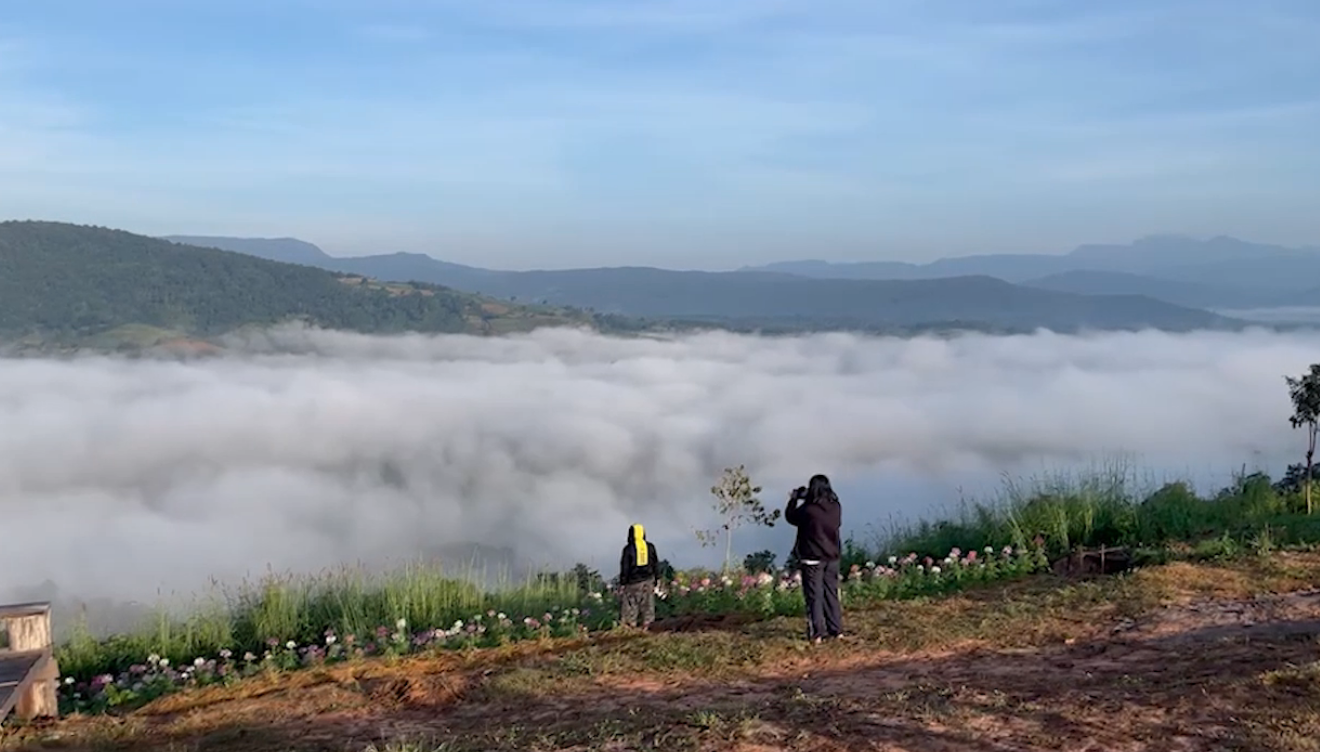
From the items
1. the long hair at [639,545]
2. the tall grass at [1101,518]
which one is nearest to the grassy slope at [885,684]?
the long hair at [639,545]

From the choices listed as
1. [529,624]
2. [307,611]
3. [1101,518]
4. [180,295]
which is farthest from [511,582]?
[180,295]

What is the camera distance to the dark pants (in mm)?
8234

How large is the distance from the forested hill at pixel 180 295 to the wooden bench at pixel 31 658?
11174 cm

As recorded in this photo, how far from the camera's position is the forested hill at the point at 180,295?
110125mm

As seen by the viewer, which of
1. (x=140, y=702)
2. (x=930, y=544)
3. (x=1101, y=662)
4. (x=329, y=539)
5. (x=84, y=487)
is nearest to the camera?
(x=1101, y=662)

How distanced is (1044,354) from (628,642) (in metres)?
163

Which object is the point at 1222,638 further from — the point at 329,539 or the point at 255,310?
the point at 255,310

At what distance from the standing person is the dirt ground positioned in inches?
10.2

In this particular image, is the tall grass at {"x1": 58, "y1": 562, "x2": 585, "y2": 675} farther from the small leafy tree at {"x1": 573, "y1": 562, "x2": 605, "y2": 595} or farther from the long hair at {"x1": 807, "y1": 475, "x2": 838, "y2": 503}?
the long hair at {"x1": 807, "y1": 475, "x2": 838, "y2": 503}

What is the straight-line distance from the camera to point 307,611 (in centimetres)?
1129

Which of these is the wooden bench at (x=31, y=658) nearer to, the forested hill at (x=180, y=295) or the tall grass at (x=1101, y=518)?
the tall grass at (x=1101, y=518)

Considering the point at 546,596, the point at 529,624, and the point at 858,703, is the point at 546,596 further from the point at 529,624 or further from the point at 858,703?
the point at 858,703

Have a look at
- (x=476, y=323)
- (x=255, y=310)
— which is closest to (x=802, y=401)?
(x=476, y=323)

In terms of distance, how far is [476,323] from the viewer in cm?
12412
